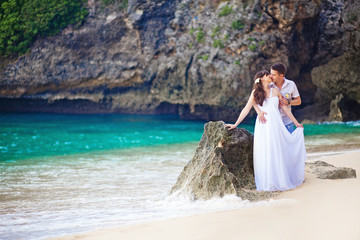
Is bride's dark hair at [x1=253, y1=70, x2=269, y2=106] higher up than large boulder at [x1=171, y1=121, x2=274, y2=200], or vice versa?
bride's dark hair at [x1=253, y1=70, x2=269, y2=106]

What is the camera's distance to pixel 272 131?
17.1 ft

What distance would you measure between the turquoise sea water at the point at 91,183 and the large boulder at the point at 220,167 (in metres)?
0.17

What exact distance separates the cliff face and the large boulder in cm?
1389

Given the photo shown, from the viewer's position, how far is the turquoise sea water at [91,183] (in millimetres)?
4570

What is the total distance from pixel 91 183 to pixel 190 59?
670 inches

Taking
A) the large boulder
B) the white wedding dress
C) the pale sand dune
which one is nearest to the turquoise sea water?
the large boulder

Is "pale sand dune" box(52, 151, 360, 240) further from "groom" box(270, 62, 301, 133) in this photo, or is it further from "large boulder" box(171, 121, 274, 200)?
"groom" box(270, 62, 301, 133)

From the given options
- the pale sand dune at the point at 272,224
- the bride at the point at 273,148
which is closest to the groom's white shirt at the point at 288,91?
the bride at the point at 273,148

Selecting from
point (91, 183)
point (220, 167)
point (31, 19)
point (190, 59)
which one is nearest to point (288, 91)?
point (220, 167)

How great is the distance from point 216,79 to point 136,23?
8326mm

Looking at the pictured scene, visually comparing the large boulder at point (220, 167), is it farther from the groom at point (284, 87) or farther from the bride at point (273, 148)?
the groom at point (284, 87)

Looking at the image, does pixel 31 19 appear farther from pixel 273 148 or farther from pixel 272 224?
pixel 272 224

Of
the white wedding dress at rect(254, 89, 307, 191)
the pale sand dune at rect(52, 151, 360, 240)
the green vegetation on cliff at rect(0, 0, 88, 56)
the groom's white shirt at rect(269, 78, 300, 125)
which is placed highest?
the green vegetation on cliff at rect(0, 0, 88, 56)

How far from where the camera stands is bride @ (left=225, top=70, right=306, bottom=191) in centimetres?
511
